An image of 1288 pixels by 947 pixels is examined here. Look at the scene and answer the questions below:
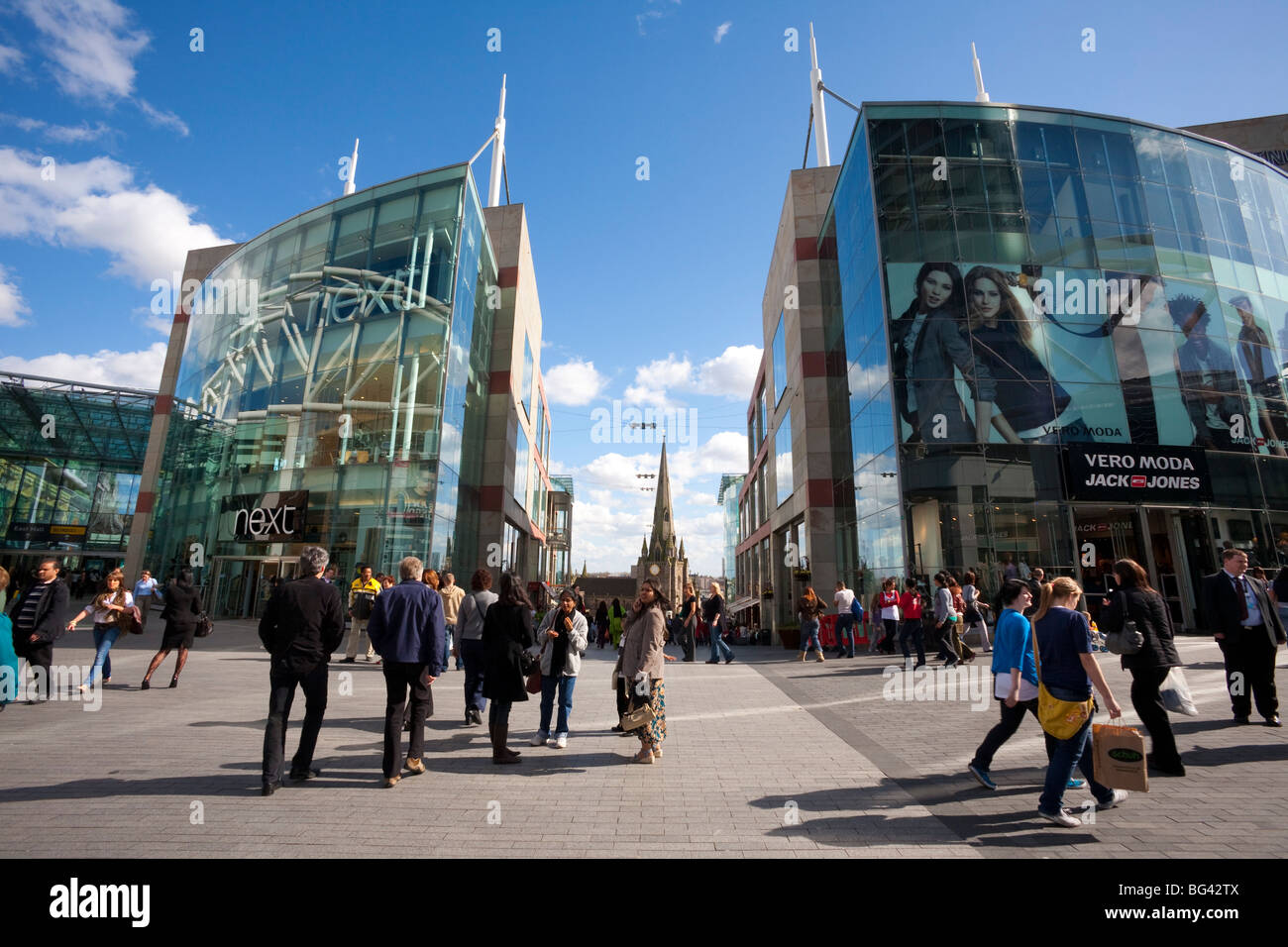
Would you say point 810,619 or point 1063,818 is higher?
point 810,619

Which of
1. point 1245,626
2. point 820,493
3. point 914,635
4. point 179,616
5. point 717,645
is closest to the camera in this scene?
point 1245,626

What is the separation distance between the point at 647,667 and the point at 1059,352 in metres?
20.3

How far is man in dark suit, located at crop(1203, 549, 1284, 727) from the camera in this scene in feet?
22.1

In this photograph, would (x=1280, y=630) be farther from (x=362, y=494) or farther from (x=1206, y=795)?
(x=362, y=494)

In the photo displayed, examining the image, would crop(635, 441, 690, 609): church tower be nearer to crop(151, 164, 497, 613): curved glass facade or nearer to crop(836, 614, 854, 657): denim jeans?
crop(151, 164, 497, 613): curved glass facade

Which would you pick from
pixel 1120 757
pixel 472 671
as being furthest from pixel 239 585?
pixel 1120 757

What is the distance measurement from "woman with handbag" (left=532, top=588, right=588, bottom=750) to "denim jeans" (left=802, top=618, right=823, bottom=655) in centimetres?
1115

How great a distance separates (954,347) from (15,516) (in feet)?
199

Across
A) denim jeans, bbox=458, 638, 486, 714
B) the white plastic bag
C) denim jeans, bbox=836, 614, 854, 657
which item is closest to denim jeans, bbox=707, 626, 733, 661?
denim jeans, bbox=836, 614, 854, 657

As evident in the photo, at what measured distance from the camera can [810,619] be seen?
1695 centimetres

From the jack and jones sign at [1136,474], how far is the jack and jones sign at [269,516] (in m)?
27.0

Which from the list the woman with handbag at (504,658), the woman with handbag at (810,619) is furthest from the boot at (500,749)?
the woman with handbag at (810,619)

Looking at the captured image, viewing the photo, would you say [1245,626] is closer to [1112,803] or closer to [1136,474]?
[1112,803]

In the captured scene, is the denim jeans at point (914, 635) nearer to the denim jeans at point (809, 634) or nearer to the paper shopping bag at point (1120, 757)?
the denim jeans at point (809, 634)
